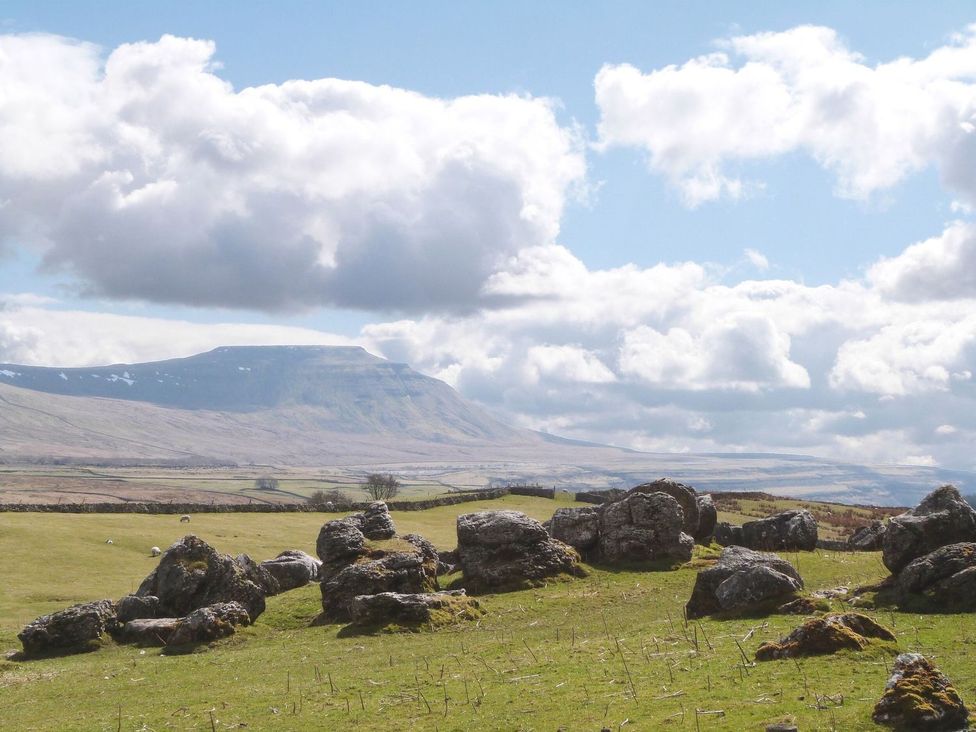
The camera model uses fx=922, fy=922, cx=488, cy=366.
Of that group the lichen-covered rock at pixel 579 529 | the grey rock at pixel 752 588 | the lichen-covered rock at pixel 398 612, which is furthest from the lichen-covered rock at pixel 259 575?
the grey rock at pixel 752 588

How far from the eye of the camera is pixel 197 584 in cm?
4728

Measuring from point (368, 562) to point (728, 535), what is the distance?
31.6 meters

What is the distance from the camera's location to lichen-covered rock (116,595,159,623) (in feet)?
148

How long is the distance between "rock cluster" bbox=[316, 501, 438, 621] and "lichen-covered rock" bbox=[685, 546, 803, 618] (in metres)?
16.0

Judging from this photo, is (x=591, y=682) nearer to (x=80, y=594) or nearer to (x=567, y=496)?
(x=80, y=594)

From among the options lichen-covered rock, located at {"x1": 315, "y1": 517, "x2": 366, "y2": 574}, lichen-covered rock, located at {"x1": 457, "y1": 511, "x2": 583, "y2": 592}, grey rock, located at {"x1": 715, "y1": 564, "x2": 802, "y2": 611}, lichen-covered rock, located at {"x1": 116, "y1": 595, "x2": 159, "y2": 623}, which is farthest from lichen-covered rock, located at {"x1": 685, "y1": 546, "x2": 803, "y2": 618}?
lichen-covered rock, located at {"x1": 116, "y1": 595, "x2": 159, "y2": 623}

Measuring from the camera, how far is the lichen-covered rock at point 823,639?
25203 mm

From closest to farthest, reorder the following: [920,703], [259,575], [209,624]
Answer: [920,703] → [209,624] → [259,575]

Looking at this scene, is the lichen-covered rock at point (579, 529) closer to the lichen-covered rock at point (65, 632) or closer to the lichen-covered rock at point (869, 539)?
the lichen-covered rock at point (869, 539)

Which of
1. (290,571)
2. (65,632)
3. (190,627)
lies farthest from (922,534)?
(65,632)

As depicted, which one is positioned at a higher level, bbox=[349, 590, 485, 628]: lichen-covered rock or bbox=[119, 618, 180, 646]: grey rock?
bbox=[349, 590, 485, 628]: lichen-covered rock

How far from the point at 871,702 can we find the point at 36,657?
35533 millimetres

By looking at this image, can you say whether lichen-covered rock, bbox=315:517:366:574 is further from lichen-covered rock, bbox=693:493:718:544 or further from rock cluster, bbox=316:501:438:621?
lichen-covered rock, bbox=693:493:718:544

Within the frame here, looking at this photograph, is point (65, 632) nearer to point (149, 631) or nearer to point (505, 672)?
point (149, 631)
